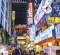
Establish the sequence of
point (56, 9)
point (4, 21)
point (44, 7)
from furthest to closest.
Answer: point (4, 21), point (44, 7), point (56, 9)

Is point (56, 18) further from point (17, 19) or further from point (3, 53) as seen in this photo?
point (17, 19)

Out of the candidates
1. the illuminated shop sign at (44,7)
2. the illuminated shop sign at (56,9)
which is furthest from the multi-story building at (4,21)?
the illuminated shop sign at (56,9)

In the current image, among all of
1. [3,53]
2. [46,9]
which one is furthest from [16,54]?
[46,9]

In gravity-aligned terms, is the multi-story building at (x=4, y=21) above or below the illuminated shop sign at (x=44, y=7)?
below

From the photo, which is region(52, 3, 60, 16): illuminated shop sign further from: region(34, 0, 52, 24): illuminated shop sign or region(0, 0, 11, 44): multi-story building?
region(0, 0, 11, 44): multi-story building

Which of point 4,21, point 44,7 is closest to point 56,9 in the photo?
point 44,7

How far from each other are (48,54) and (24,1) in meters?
90.3

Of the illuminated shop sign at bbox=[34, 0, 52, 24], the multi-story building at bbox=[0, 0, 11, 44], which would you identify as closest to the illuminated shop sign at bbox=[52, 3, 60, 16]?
the illuminated shop sign at bbox=[34, 0, 52, 24]

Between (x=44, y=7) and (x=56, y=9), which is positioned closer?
(x=56, y=9)

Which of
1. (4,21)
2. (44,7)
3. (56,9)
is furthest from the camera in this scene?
(4,21)

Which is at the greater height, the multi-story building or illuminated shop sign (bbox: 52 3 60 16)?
illuminated shop sign (bbox: 52 3 60 16)

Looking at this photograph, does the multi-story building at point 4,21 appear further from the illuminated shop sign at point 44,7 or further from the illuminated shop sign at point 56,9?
the illuminated shop sign at point 56,9

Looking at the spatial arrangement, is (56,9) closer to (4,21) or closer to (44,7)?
(44,7)

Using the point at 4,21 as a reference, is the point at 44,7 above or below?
above
